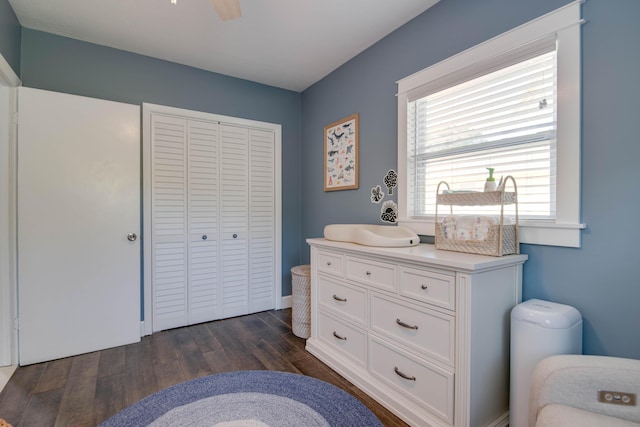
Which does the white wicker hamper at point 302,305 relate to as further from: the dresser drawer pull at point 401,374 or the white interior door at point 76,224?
the white interior door at point 76,224

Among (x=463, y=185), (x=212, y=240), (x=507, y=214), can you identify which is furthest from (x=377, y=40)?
(x=212, y=240)

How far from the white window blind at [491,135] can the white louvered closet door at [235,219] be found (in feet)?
5.96

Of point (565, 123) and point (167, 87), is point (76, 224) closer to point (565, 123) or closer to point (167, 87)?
point (167, 87)

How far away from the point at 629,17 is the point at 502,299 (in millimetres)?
1347

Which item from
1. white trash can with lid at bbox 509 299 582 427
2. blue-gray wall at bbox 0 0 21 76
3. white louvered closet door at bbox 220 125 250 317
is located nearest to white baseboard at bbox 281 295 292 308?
white louvered closet door at bbox 220 125 250 317

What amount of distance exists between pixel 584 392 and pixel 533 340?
30cm

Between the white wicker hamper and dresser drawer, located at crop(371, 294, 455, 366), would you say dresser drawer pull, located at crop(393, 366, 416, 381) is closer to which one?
dresser drawer, located at crop(371, 294, 455, 366)

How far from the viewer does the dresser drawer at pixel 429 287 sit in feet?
4.64

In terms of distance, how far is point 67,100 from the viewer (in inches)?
92.1

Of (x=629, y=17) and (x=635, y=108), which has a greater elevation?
(x=629, y=17)

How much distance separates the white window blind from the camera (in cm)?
155

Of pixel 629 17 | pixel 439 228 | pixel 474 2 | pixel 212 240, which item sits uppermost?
pixel 474 2

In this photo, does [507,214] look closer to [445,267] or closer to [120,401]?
[445,267]

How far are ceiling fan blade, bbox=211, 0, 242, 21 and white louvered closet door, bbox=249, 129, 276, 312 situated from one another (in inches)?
68.4
